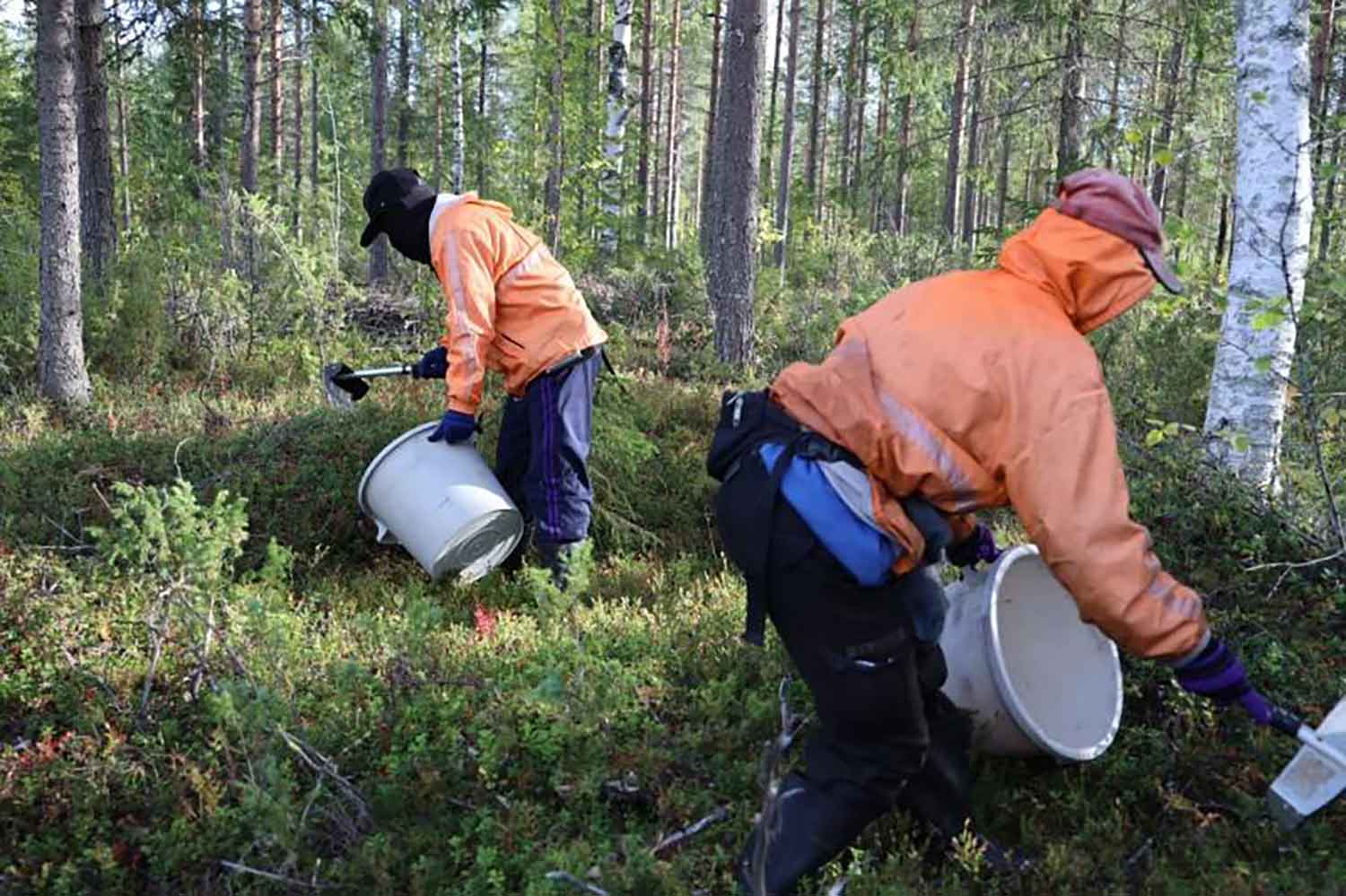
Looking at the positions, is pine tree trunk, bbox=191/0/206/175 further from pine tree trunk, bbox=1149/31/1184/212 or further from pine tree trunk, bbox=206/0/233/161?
pine tree trunk, bbox=1149/31/1184/212

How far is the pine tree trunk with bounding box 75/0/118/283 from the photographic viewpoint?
8.25 meters

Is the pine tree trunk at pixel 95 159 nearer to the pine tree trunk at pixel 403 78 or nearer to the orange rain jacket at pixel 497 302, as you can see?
the orange rain jacket at pixel 497 302

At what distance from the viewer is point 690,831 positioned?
2.76 m

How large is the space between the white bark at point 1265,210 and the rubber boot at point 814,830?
2315 mm

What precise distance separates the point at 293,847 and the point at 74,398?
17.6 ft

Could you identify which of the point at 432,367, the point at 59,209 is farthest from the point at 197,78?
the point at 432,367

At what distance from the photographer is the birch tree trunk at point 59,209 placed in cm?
630

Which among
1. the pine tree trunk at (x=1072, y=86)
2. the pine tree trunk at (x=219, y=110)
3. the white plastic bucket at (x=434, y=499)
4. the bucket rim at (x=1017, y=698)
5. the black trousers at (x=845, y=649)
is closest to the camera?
the black trousers at (x=845, y=649)

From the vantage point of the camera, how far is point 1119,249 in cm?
212

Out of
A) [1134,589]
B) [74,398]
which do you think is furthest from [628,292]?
[1134,589]

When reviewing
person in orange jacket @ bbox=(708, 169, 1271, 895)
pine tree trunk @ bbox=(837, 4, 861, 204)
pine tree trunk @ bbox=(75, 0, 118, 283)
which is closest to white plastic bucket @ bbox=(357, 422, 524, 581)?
person in orange jacket @ bbox=(708, 169, 1271, 895)

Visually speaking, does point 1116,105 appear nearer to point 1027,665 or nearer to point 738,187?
point 738,187

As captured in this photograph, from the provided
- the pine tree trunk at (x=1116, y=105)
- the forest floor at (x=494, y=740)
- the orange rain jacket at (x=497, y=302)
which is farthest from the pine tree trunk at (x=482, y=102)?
the forest floor at (x=494, y=740)

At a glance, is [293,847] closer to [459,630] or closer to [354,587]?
[459,630]
